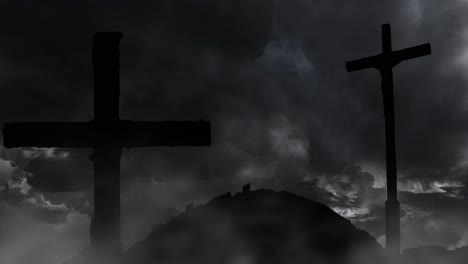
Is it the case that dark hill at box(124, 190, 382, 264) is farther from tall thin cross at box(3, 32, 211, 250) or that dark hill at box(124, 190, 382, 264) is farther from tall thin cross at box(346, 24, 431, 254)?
tall thin cross at box(346, 24, 431, 254)

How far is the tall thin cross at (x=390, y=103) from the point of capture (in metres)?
13.7

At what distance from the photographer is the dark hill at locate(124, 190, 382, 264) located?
9055mm

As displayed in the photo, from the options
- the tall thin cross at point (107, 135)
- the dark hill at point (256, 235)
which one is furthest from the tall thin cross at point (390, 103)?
the tall thin cross at point (107, 135)

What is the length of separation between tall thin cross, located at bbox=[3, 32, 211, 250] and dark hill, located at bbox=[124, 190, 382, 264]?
0.82m

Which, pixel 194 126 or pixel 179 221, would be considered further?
pixel 179 221

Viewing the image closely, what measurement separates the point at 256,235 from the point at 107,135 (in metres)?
2.99

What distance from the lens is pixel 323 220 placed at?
10586 mm

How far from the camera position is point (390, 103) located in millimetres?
14391

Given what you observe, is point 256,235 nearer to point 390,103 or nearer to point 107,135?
point 107,135

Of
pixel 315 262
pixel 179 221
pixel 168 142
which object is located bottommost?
pixel 315 262

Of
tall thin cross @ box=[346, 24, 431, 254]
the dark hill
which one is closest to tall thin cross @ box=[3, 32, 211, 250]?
the dark hill

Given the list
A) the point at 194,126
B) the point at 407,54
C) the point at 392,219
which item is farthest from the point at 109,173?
the point at 407,54

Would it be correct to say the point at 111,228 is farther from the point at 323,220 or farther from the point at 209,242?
the point at 323,220

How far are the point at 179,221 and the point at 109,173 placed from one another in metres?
1.97
